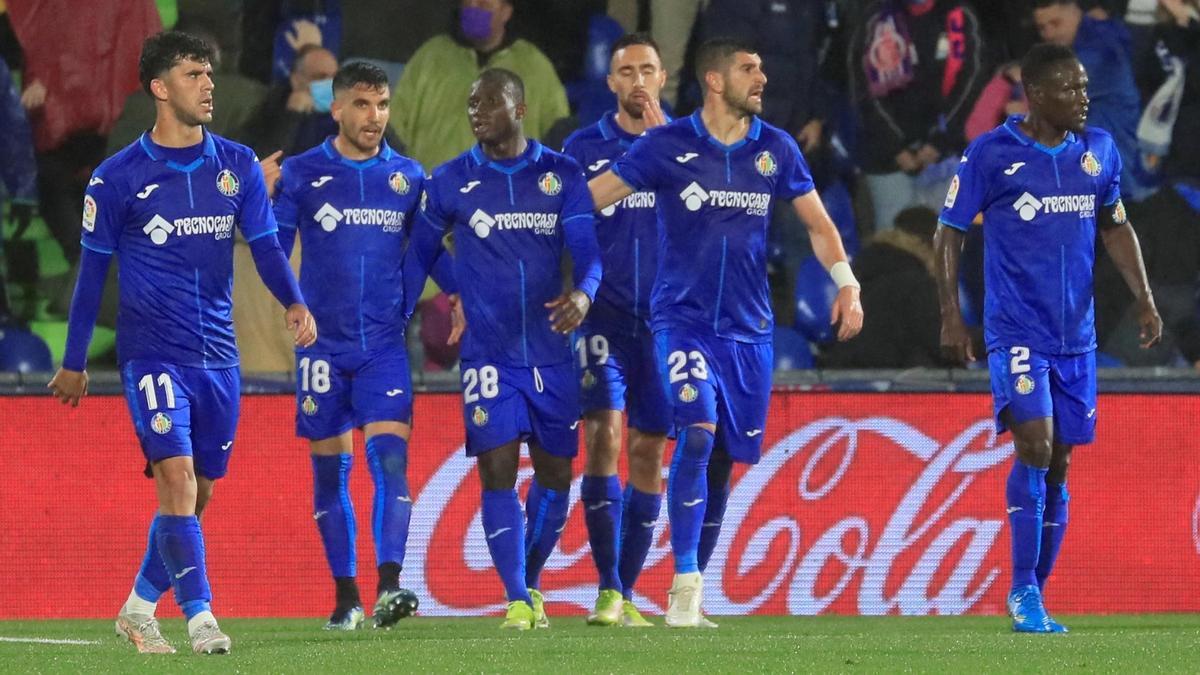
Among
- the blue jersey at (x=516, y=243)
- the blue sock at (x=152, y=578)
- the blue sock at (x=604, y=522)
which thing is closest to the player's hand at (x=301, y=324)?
the blue sock at (x=152, y=578)

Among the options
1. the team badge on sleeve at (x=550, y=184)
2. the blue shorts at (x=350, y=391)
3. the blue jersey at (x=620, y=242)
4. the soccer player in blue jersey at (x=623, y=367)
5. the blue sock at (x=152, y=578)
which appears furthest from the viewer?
the blue jersey at (x=620, y=242)

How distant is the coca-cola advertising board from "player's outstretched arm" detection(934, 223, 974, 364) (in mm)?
2114

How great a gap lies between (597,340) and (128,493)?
276 centimetres

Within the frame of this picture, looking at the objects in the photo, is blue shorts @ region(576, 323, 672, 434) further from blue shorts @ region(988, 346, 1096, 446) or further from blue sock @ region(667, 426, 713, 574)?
blue shorts @ region(988, 346, 1096, 446)

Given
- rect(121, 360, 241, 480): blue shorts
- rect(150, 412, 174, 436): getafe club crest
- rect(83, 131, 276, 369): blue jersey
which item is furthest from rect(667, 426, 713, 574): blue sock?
rect(150, 412, 174, 436): getafe club crest

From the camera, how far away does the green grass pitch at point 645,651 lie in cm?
646

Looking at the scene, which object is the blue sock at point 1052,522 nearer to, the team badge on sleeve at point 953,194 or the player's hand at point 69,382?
the team badge on sleeve at point 953,194

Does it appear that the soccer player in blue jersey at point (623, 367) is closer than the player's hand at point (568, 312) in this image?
No

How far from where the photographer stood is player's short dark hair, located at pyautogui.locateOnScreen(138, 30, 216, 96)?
290 inches

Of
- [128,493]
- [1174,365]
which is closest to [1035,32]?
[1174,365]

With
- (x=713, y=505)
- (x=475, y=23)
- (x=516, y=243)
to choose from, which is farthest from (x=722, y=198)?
(x=475, y=23)

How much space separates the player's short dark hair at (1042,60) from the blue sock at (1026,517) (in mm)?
A: 1552

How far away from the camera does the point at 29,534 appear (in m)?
10.5

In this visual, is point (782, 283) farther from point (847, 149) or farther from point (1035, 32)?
point (1035, 32)
